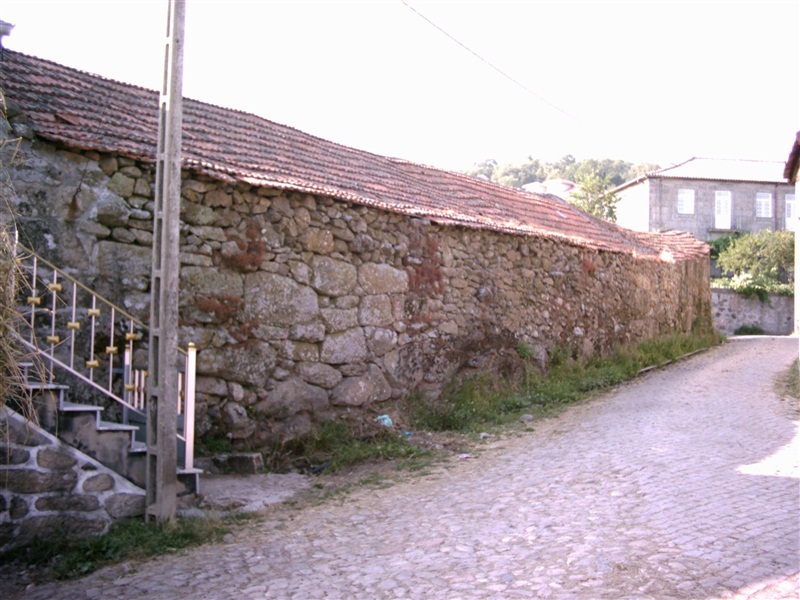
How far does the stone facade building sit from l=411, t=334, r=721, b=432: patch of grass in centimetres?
29

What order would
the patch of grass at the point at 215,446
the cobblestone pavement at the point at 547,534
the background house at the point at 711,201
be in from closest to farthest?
the cobblestone pavement at the point at 547,534
the patch of grass at the point at 215,446
the background house at the point at 711,201

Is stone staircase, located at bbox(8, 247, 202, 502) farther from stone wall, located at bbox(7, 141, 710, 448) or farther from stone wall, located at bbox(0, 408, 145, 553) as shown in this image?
stone wall, located at bbox(7, 141, 710, 448)

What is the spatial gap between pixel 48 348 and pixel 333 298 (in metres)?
3.31

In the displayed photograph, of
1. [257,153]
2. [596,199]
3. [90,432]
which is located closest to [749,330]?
[596,199]

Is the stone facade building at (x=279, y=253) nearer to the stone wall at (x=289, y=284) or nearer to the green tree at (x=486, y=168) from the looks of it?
the stone wall at (x=289, y=284)

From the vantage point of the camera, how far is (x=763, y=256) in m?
34.1

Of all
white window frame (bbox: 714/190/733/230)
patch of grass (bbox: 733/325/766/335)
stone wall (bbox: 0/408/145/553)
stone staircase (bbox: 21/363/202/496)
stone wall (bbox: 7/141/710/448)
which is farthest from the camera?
white window frame (bbox: 714/190/733/230)

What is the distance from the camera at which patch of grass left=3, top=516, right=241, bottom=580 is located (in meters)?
5.20

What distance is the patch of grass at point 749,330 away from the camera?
93.4 ft

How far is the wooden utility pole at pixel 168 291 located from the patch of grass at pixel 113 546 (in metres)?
0.24

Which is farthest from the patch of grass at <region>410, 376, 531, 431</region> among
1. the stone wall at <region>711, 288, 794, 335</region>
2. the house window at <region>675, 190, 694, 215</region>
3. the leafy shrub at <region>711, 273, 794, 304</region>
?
the house window at <region>675, 190, 694, 215</region>

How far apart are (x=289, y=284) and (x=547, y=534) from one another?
4.06 m

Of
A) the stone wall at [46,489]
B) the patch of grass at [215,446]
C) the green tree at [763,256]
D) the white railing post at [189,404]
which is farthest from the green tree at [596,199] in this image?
the stone wall at [46,489]

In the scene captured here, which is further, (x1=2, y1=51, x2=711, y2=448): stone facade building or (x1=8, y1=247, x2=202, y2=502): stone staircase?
(x1=2, y1=51, x2=711, y2=448): stone facade building
